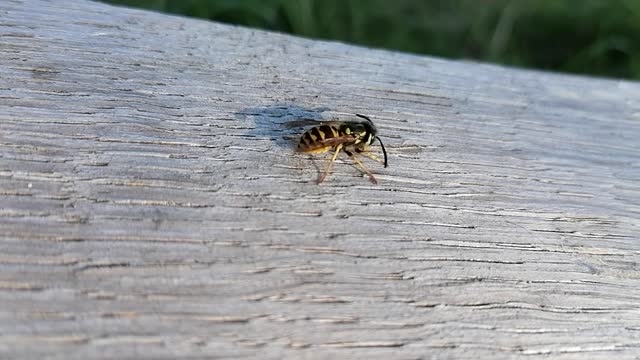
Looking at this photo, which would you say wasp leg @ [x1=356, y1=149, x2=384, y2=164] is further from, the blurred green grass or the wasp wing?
the blurred green grass

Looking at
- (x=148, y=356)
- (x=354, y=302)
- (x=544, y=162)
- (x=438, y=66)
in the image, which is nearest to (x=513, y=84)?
(x=438, y=66)

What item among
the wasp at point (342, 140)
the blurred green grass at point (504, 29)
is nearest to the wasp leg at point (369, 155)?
the wasp at point (342, 140)

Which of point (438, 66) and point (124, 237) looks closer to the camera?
point (124, 237)

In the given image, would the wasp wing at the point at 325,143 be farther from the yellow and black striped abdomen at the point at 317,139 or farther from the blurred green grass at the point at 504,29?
the blurred green grass at the point at 504,29

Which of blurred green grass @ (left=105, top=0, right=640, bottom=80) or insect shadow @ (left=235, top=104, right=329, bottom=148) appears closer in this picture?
insect shadow @ (left=235, top=104, right=329, bottom=148)

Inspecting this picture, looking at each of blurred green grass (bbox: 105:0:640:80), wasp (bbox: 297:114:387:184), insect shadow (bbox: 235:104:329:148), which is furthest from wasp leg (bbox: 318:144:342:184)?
blurred green grass (bbox: 105:0:640:80)

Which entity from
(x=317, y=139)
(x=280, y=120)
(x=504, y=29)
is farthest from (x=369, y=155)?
(x=504, y=29)

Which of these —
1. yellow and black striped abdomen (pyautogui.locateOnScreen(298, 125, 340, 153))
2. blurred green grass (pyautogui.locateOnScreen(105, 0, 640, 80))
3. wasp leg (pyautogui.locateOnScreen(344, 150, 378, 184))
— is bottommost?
blurred green grass (pyautogui.locateOnScreen(105, 0, 640, 80))

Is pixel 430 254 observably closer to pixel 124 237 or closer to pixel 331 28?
pixel 124 237
